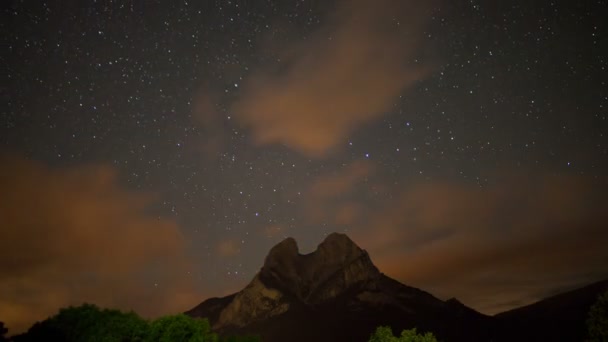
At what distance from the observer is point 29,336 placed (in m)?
42.6

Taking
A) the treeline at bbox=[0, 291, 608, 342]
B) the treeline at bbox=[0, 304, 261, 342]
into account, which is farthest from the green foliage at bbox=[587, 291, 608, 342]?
the treeline at bbox=[0, 304, 261, 342]

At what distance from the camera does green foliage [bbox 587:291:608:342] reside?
138 feet

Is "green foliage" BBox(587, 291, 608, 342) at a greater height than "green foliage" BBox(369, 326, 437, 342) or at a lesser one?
lesser

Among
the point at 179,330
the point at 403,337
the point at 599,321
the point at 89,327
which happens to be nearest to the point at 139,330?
the point at 179,330

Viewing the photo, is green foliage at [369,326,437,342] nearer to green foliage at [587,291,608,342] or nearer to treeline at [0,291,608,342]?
treeline at [0,291,608,342]

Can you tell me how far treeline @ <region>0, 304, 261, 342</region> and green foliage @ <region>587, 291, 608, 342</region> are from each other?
35328 millimetres

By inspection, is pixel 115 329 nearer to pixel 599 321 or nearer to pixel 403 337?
pixel 403 337

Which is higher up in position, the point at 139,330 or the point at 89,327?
the point at 89,327

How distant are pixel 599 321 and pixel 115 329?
49.1 m

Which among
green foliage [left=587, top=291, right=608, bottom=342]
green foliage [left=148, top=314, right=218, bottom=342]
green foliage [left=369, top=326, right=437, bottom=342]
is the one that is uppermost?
green foliage [left=148, top=314, right=218, bottom=342]

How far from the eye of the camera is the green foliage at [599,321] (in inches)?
1651

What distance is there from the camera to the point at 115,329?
41.6 metres

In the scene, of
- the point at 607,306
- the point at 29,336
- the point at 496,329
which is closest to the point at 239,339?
the point at 29,336

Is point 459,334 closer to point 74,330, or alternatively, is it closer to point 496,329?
point 496,329
